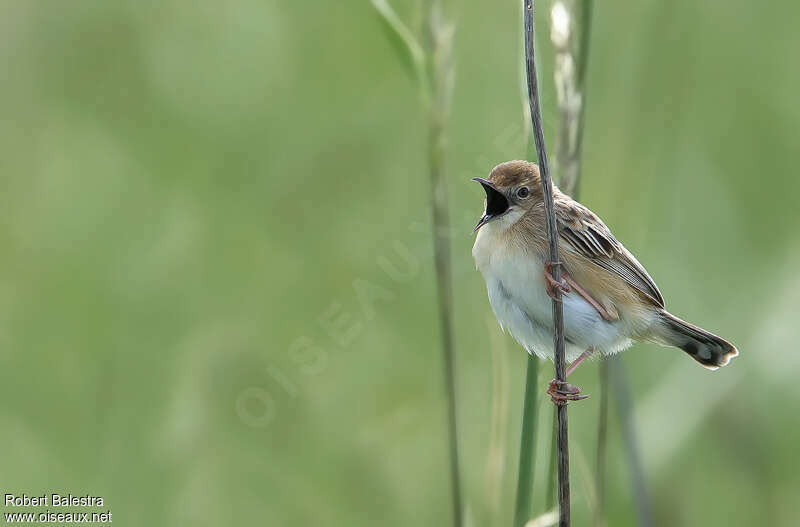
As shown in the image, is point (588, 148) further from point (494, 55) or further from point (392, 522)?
point (392, 522)

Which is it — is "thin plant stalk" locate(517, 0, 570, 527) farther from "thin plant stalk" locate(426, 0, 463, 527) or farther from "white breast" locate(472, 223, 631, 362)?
"white breast" locate(472, 223, 631, 362)

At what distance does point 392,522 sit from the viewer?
4.13 meters

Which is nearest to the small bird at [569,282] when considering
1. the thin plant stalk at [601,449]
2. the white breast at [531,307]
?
the white breast at [531,307]

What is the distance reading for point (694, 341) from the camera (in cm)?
364

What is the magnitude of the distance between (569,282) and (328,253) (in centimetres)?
184

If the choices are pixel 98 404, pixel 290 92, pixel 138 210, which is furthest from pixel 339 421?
pixel 290 92

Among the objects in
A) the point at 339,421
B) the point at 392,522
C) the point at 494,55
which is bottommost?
the point at 392,522

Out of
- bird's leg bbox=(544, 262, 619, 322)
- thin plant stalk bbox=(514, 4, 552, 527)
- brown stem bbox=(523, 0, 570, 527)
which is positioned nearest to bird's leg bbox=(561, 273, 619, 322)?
bird's leg bbox=(544, 262, 619, 322)

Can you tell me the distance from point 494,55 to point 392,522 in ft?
9.40

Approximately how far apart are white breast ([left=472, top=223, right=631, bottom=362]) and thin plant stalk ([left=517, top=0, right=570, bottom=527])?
18.9 inches

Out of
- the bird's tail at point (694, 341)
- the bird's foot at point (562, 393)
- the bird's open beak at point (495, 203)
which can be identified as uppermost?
the bird's open beak at point (495, 203)

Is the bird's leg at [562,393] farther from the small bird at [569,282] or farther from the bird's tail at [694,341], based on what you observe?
the bird's tail at [694,341]

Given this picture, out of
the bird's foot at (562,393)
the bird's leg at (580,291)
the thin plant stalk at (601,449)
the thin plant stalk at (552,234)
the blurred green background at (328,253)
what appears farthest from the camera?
the blurred green background at (328,253)

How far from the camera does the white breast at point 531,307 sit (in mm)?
3312
